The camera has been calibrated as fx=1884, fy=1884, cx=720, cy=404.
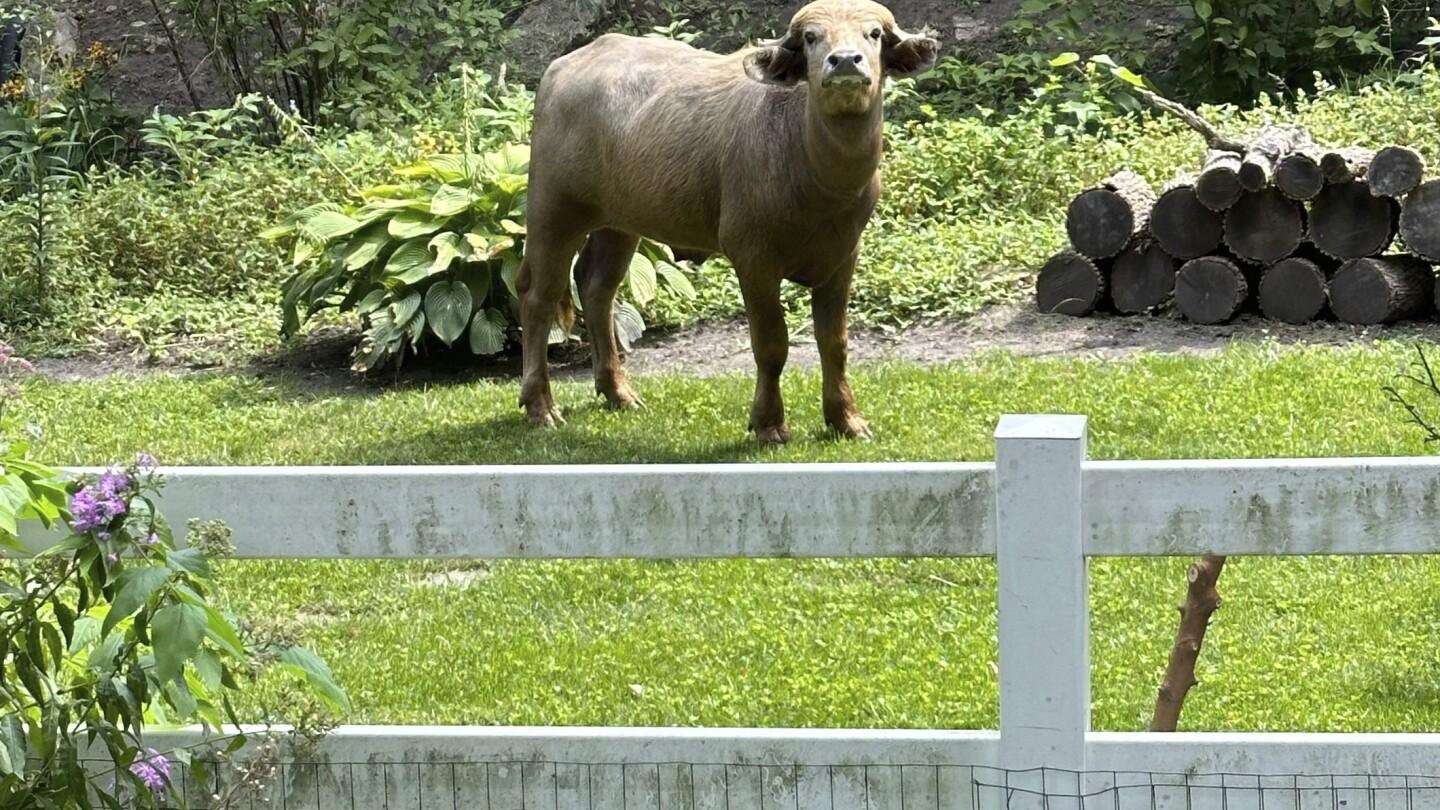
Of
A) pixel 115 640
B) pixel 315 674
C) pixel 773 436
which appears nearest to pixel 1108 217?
pixel 773 436

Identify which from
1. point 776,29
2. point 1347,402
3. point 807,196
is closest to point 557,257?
point 807,196

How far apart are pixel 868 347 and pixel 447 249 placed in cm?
257

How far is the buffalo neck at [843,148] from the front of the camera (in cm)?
825

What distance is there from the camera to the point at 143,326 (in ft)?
42.5

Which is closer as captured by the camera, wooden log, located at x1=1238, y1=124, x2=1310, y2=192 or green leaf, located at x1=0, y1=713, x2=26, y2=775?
green leaf, located at x1=0, y1=713, x2=26, y2=775

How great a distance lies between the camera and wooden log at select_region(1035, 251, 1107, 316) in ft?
37.0

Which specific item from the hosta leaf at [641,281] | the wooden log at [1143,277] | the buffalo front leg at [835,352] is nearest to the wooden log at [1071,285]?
the wooden log at [1143,277]

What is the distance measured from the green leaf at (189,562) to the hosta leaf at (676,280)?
846cm

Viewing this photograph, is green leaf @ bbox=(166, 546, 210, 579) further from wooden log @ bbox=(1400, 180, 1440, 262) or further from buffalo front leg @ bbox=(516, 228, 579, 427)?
wooden log @ bbox=(1400, 180, 1440, 262)

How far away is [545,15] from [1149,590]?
1245cm

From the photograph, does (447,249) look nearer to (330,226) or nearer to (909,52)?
(330,226)

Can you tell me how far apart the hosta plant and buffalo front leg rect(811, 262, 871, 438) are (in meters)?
2.38

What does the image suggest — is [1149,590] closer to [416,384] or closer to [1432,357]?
[1432,357]

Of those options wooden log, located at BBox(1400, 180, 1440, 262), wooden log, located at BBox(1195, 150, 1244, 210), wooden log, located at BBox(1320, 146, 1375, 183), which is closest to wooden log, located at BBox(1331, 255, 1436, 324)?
wooden log, located at BBox(1400, 180, 1440, 262)
